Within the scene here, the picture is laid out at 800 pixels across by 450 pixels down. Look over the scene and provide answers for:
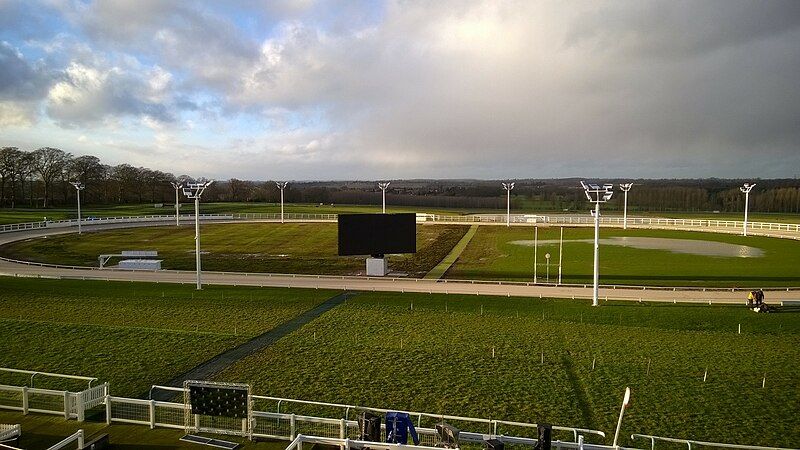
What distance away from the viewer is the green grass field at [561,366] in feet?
64.4

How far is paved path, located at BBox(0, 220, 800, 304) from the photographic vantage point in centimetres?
4112

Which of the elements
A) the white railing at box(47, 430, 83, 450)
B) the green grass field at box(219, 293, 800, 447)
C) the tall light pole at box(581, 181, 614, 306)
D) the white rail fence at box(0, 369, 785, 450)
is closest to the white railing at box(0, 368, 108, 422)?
the white rail fence at box(0, 369, 785, 450)

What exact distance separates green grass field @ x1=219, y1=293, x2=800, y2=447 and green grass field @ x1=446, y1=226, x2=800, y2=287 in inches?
506

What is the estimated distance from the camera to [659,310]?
120ft

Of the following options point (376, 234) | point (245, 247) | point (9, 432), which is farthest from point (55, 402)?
point (245, 247)

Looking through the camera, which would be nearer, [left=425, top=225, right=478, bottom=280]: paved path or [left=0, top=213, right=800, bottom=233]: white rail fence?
[left=425, top=225, right=478, bottom=280]: paved path

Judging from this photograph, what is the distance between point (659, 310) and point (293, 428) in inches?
1145

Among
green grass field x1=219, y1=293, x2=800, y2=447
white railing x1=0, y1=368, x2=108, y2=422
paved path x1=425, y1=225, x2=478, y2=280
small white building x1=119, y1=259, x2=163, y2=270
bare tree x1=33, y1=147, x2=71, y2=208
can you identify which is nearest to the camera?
white railing x1=0, y1=368, x2=108, y2=422

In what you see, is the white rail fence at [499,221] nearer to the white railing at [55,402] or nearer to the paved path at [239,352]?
the paved path at [239,352]

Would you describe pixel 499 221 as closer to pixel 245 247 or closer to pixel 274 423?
pixel 245 247

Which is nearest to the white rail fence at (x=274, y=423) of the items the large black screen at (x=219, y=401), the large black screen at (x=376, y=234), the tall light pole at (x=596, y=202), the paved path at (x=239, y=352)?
the large black screen at (x=219, y=401)

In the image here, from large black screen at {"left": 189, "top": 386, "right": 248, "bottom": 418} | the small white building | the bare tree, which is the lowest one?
the small white building

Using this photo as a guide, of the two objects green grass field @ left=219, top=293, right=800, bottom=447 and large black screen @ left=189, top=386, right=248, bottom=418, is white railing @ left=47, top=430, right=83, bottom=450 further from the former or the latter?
green grass field @ left=219, top=293, right=800, bottom=447

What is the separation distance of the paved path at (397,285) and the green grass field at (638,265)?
404 centimetres
